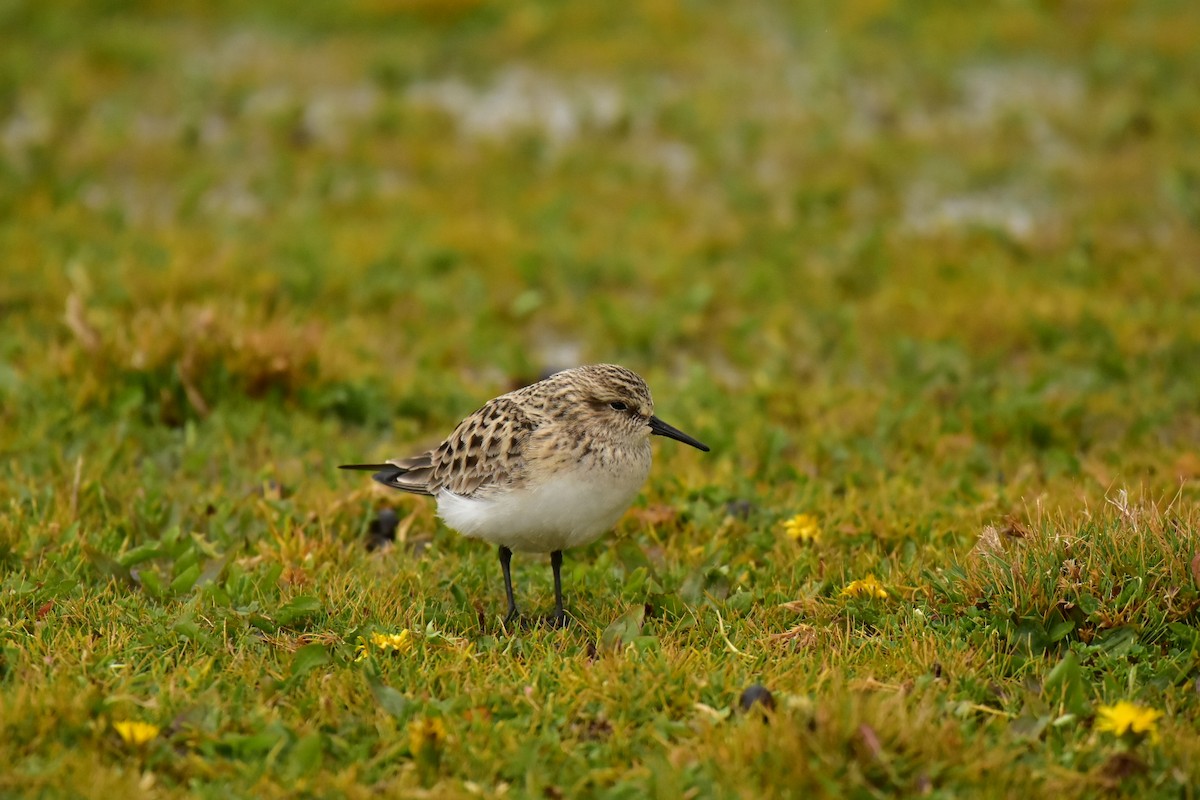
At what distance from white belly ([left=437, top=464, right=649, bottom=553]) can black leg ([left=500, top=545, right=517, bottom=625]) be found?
6.2 inches

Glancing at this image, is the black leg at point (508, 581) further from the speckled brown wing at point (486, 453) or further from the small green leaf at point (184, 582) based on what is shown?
the small green leaf at point (184, 582)

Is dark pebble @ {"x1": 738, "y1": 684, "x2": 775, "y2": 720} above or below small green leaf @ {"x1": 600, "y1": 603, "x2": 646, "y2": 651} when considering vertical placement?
above

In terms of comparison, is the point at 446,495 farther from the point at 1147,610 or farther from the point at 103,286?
the point at 103,286

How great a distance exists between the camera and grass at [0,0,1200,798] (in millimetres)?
5082

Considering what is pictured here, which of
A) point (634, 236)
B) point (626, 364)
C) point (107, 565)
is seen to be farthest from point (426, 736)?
point (634, 236)

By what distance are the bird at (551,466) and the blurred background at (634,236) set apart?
127cm

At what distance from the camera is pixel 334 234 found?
11.5 metres

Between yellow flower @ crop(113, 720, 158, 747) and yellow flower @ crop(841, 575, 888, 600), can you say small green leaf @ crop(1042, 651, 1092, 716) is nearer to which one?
yellow flower @ crop(841, 575, 888, 600)

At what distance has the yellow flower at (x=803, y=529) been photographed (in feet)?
22.6

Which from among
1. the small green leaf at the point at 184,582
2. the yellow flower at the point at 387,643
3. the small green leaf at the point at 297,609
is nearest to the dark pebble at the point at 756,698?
the yellow flower at the point at 387,643

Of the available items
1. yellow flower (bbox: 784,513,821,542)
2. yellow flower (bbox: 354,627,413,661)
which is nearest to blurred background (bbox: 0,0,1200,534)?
yellow flower (bbox: 784,513,821,542)

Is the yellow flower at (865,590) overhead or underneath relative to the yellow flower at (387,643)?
underneath

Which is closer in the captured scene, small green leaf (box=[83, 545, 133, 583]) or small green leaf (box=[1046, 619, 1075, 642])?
small green leaf (box=[1046, 619, 1075, 642])

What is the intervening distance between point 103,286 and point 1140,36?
Result: 11335 mm
